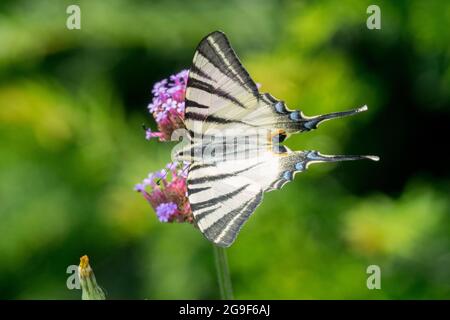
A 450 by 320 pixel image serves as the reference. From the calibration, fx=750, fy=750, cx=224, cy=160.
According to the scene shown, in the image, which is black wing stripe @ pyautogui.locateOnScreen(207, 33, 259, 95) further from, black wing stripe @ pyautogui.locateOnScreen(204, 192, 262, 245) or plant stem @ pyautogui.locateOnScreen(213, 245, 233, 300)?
plant stem @ pyautogui.locateOnScreen(213, 245, 233, 300)

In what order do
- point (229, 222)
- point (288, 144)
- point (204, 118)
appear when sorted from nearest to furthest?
point (229, 222) → point (204, 118) → point (288, 144)

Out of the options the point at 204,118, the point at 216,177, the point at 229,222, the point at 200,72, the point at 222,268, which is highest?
the point at 200,72

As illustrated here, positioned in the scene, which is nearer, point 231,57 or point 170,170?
point 231,57

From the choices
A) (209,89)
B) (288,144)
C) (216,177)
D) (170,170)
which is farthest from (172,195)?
(288,144)

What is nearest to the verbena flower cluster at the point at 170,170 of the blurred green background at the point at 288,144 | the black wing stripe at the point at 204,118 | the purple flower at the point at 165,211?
the purple flower at the point at 165,211

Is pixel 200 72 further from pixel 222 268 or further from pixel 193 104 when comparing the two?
pixel 222 268

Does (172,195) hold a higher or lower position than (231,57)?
lower
